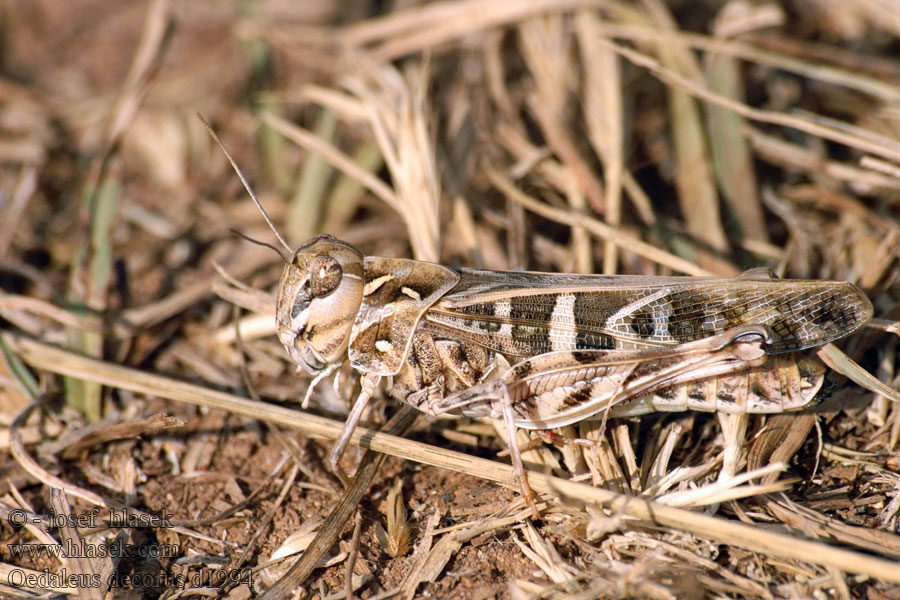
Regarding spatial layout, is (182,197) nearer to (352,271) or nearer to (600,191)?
(352,271)

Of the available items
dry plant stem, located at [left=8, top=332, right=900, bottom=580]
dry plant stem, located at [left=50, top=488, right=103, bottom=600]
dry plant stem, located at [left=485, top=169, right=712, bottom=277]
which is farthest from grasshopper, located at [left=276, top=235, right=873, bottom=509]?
dry plant stem, located at [left=50, top=488, right=103, bottom=600]

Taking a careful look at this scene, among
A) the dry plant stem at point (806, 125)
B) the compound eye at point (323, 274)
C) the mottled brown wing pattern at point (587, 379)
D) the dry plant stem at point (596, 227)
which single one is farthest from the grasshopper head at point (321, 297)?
the dry plant stem at point (806, 125)

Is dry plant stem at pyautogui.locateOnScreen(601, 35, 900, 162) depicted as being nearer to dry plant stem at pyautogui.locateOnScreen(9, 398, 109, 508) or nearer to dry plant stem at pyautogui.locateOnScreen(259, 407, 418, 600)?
dry plant stem at pyautogui.locateOnScreen(259, 407, 418, 600)

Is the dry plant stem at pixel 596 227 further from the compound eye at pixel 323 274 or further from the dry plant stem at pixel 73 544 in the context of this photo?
the dry plant stem at pixel 73 544

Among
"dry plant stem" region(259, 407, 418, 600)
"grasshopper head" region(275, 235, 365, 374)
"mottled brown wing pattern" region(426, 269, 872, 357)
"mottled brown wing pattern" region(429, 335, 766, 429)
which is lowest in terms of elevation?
"dry plant stem" region(259, 407, 418, 600)

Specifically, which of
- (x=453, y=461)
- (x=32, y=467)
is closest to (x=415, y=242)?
(x=453, y=461)

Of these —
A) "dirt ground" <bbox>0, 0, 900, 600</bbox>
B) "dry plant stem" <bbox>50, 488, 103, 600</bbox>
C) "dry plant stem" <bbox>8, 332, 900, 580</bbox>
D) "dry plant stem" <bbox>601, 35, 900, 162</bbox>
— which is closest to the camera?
"dry plant stem" <bbox>8, 332, 900, 580</bbox>
